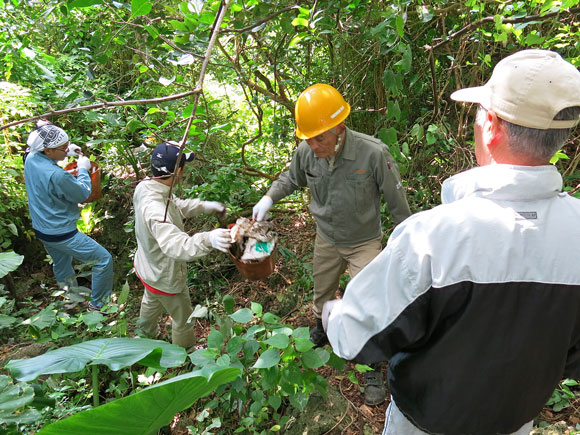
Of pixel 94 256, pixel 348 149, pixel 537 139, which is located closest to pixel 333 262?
pixel 348 149

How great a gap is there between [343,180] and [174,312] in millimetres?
1746

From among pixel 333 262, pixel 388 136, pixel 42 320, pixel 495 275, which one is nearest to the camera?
pixel 495 275

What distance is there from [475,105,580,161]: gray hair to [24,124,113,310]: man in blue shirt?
3739 mm

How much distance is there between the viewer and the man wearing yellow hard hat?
8.08 feet

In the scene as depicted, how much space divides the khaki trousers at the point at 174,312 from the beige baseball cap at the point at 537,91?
8.69 feet

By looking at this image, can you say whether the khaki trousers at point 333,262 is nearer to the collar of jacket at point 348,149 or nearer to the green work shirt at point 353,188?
the green work shirt at point 353,188

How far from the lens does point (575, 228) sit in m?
0.99

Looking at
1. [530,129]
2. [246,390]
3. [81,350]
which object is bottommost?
[246,390]

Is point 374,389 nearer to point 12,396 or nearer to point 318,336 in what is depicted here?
point 318,336

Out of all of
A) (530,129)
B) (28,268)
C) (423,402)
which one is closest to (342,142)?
(530,129)

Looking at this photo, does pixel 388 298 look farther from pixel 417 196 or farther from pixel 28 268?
pixel 28 268

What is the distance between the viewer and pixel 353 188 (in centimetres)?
262

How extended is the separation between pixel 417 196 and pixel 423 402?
2671mm

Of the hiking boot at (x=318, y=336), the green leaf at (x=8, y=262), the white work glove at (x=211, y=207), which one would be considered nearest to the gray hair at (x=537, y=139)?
the green leaf at (x=8, y=262)
